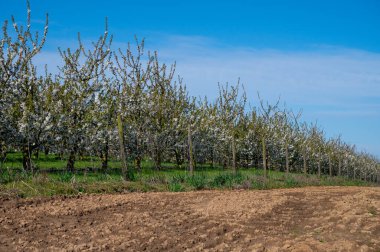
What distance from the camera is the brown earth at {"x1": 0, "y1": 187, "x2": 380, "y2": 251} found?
260 inches

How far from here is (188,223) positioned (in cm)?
798

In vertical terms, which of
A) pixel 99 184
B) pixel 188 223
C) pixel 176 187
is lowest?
pixel 188 223

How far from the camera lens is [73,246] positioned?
6.56 m

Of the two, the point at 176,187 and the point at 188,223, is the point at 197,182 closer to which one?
the point at 176,187

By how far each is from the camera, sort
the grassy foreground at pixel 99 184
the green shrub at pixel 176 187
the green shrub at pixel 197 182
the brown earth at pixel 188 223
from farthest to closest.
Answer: the green shrub at pixel 197 182, the green shrub at pixel 176 187, the grassy foreground at pixel 99 184, the brown earth at pixel 188 223

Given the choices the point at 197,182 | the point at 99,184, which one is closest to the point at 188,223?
the point at 99,184

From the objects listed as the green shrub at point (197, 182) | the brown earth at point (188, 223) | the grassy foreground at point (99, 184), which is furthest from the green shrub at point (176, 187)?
the brown earth at point (188, 223)

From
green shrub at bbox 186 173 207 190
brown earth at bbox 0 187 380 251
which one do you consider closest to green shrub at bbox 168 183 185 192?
green shrub at bbox 186 173 207 190

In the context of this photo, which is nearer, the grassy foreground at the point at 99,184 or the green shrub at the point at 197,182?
the grassy foreground at the point at 99,184

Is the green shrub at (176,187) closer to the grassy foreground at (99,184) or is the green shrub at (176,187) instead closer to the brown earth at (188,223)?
the grassy foreground at (99,184)

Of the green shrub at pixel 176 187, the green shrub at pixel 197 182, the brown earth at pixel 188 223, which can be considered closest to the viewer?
the brown earth at pixel 188 223

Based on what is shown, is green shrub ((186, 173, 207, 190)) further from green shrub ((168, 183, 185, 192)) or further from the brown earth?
the brown earth

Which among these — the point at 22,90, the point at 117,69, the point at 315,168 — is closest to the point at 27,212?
the point at 22,90

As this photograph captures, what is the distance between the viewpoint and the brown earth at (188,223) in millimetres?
6594
